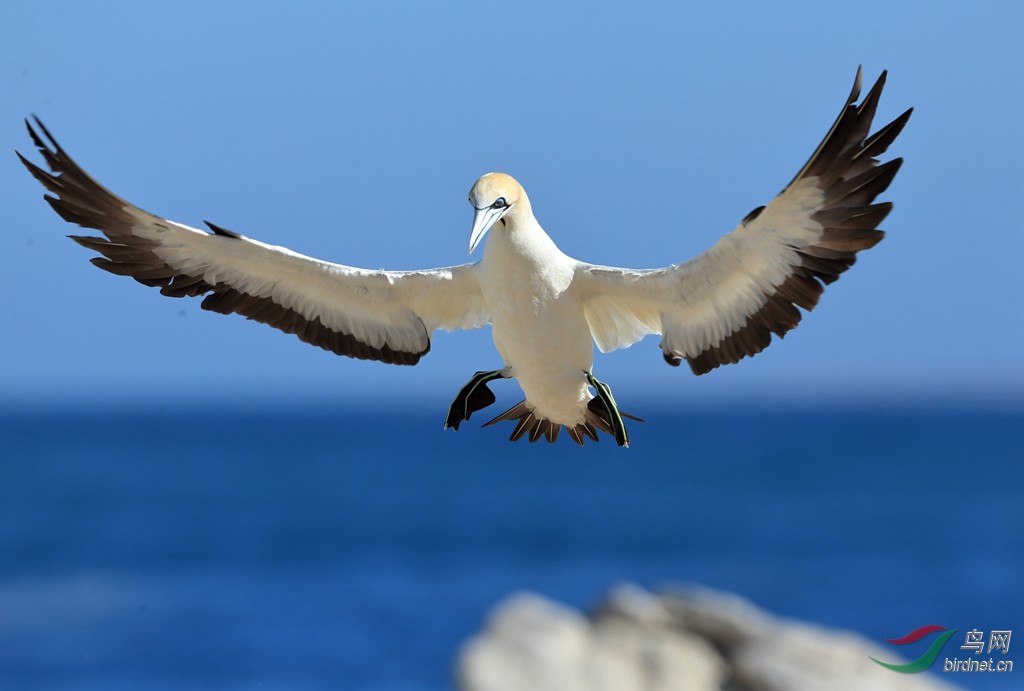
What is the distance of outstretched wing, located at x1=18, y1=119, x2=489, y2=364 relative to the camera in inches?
363

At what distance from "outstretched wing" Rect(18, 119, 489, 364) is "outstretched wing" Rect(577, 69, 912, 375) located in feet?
3.56

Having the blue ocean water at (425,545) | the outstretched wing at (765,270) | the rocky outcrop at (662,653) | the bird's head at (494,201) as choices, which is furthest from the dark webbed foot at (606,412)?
the blue ocean water at (425,545)

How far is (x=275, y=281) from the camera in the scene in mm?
9641

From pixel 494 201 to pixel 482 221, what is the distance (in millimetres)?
169

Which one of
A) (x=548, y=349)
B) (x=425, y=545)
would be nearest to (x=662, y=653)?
(x=548, y=349)

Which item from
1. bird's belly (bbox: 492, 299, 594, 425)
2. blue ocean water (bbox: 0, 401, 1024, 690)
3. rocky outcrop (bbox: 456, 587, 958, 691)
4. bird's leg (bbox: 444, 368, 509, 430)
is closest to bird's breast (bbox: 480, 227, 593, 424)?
bird's belly (bbox: 492, 299, 594, 425)

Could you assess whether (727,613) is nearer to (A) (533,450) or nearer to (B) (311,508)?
(B) (311,508)

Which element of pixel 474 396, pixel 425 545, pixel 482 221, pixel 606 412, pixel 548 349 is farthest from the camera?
pixel 425 545

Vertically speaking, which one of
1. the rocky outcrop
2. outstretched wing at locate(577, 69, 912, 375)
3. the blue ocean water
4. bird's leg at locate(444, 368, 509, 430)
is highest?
the blue ocean water

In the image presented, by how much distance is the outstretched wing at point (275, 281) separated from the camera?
9.21m

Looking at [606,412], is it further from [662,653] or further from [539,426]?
[662,653]

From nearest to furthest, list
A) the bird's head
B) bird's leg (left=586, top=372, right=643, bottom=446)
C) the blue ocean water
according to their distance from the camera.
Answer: the bird's head < bird's leg (left=586, top=372, right=643, bottom=446) < the blue ocean water

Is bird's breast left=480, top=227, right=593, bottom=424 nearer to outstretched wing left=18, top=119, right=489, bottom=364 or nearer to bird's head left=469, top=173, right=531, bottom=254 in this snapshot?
bird's head left=469, top=173, right=531, bottom=254

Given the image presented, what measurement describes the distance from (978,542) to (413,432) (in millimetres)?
57277
